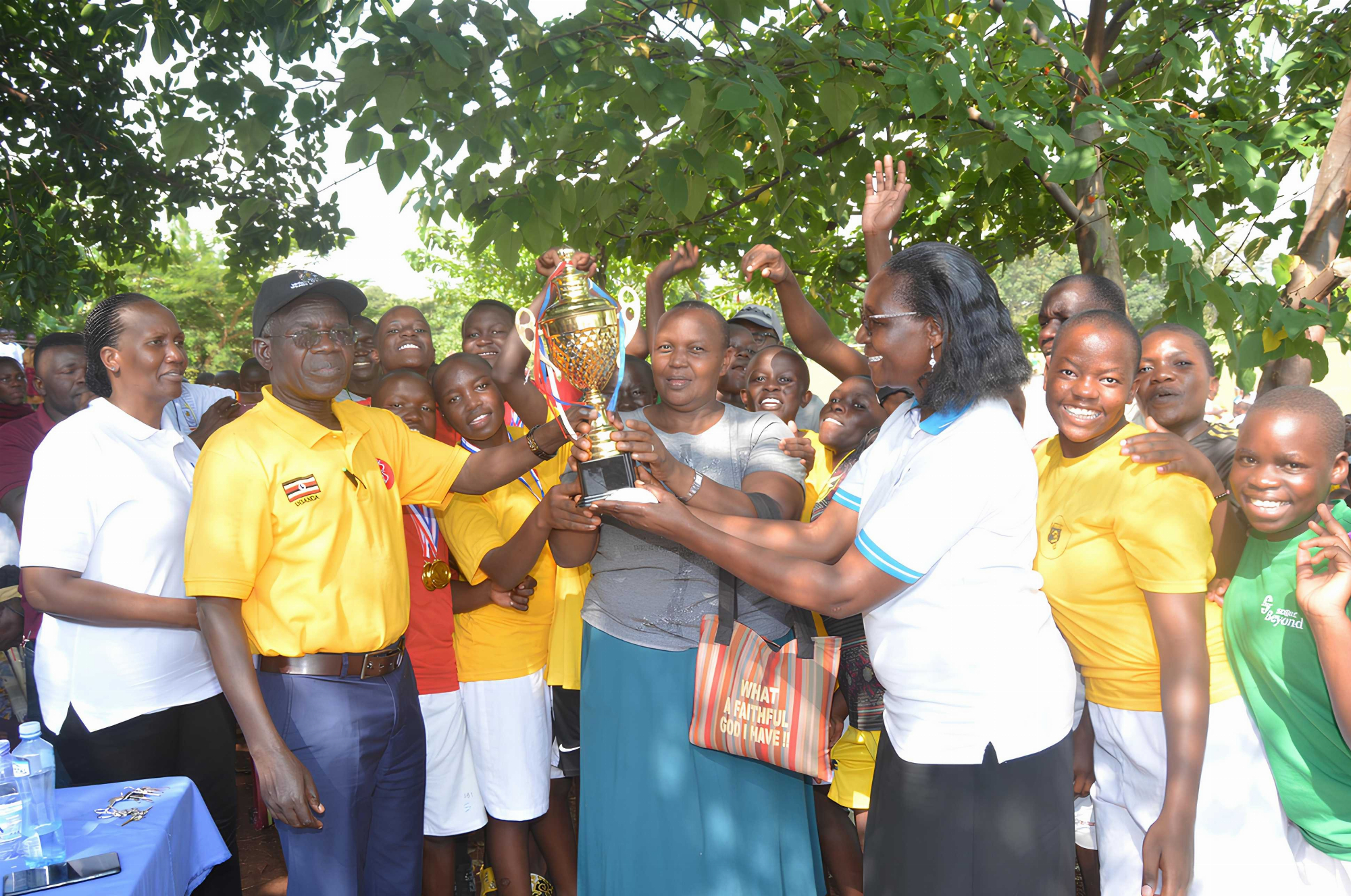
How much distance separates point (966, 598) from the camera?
2.13 metres

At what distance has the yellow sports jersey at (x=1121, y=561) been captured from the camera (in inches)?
90.7

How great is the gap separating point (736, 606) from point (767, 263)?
1.23 metres

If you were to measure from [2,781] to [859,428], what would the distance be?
314 cm

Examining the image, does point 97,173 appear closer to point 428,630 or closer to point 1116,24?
point 428,630

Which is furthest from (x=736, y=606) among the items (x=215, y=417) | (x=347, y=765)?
(x=215, y=417)

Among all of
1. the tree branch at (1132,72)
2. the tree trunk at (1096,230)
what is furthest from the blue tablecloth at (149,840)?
the tree branch at (1132,72)

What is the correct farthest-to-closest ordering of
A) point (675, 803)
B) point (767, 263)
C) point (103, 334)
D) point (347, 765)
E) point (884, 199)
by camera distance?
point (884, 199), point (767, 263), point (103, 334), point (675, 803), point (347, 765)

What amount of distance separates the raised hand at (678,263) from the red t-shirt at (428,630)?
1.40 metres

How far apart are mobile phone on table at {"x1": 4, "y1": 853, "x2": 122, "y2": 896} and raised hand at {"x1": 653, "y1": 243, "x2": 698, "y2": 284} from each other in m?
2.57

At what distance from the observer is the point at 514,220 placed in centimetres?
361

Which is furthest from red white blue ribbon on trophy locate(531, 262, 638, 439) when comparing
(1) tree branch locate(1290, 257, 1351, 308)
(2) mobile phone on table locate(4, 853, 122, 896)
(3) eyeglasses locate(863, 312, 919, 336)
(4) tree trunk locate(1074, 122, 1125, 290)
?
(1) tree branch locate(1290, 257, 1351, 308)

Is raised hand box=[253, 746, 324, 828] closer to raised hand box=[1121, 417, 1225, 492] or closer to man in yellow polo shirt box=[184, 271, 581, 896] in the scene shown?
man in yellow polo shirt box=[184, 271, 581, 896]

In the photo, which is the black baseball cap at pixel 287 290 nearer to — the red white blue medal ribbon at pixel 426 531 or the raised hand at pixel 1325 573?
the red white blue medal ribbon at pixel 426 531

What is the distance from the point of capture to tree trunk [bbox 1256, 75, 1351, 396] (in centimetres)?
434
